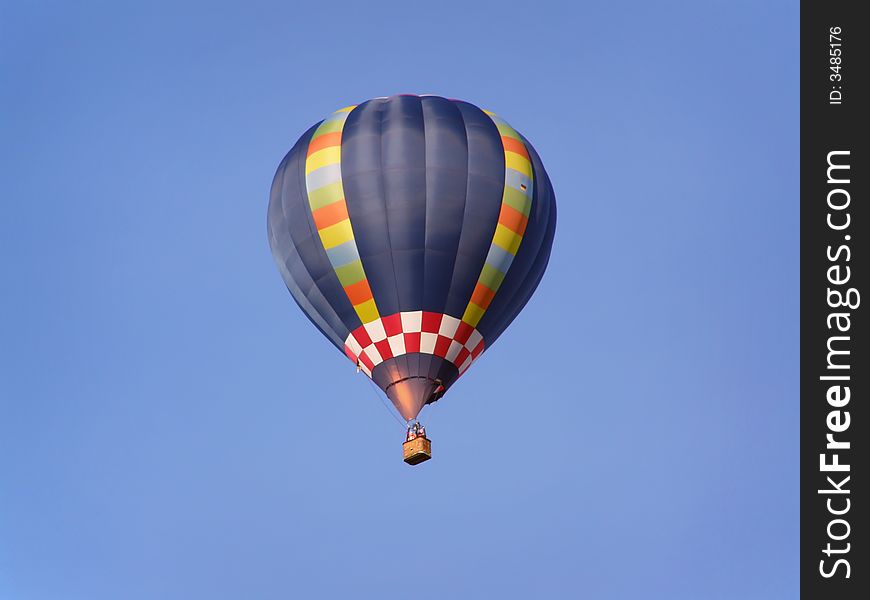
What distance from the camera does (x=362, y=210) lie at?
3192cm

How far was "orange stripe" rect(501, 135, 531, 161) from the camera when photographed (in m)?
33.0

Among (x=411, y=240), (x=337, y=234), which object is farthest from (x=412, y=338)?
(x=337, y=234)

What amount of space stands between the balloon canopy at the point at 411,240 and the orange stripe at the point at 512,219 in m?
0.02

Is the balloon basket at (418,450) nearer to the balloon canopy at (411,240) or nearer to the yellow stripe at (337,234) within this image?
the balloon canopy at (411,240)

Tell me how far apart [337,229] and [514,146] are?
3613mm

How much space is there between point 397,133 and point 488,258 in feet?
9.01

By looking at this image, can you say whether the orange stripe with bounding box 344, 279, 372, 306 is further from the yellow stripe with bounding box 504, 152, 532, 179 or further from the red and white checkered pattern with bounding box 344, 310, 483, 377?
the yellow stripe with bounding box 504, 152, 532, 179

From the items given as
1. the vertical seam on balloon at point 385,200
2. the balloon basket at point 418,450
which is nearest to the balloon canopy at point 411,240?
the vertical seam on balloon at point 385,200

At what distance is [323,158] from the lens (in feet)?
107

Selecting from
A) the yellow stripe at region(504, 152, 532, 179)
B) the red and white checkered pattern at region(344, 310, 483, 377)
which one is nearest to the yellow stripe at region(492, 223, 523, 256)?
the yellow stripe at region(504, 152, 532, 179)

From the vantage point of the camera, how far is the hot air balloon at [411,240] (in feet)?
104

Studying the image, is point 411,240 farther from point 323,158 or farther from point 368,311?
point 323,158
